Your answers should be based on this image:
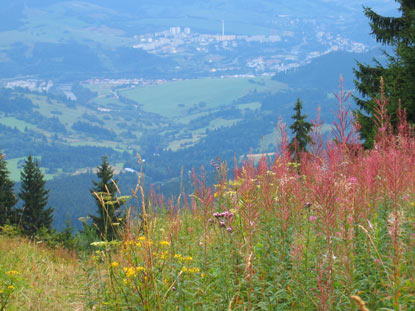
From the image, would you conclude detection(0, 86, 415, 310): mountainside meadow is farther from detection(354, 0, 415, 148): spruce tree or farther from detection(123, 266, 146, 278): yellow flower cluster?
detection(354, 0, 415, 148): spruce tree

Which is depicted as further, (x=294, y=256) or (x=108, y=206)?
(x=108, y=206)

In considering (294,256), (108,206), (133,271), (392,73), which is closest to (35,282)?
(133,271)

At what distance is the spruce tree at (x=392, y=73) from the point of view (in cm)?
1323

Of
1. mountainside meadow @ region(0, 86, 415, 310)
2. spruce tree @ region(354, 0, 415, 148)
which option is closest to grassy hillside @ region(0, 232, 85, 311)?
mountainside meadow @ region(0, 86, 415, 310)

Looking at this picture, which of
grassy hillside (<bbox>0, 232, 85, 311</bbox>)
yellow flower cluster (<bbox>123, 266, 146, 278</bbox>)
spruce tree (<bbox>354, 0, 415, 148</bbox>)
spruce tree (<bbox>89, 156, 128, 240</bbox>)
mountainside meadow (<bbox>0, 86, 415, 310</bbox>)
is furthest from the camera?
spruce tree (<bbox>354, 0, 415, 148</bbox>)

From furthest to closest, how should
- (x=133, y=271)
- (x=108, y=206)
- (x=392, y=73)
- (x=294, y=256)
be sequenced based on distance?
1. (x=108, y=206)
2. (x=392, y=73)
3. (x=133, y=271)
4. (x=294, y=256)

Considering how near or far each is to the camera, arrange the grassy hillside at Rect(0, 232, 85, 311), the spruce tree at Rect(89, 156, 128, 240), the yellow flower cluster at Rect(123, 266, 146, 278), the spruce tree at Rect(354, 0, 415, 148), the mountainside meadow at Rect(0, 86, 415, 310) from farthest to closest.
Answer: the spruce tree at Rect(354, 0, 415, 148) → the grassy hillside at Rect(0, 232, 85, 311) → the spruce tree at Rect(89, 156, 128, 240) → the yellow flower cluster at Rect(123, 266, 146, 278) → the mountainside meadow at Rect(0, 86, 415, 310)

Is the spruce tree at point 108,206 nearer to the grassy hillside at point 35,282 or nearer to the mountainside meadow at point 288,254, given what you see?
the mountainside meadow at point 288,254

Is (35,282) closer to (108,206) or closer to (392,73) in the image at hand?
(392,73)

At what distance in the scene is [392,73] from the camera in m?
14.4

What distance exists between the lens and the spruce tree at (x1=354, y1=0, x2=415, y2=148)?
43.4 feet

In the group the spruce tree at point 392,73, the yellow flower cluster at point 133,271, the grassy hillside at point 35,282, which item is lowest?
the grassy hillside at point 35,282

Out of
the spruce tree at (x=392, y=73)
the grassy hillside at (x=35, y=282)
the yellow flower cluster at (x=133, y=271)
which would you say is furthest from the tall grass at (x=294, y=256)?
the spruce tree at (x=392, y=73)

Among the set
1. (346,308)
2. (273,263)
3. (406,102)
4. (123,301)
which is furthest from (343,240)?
(406,102)
